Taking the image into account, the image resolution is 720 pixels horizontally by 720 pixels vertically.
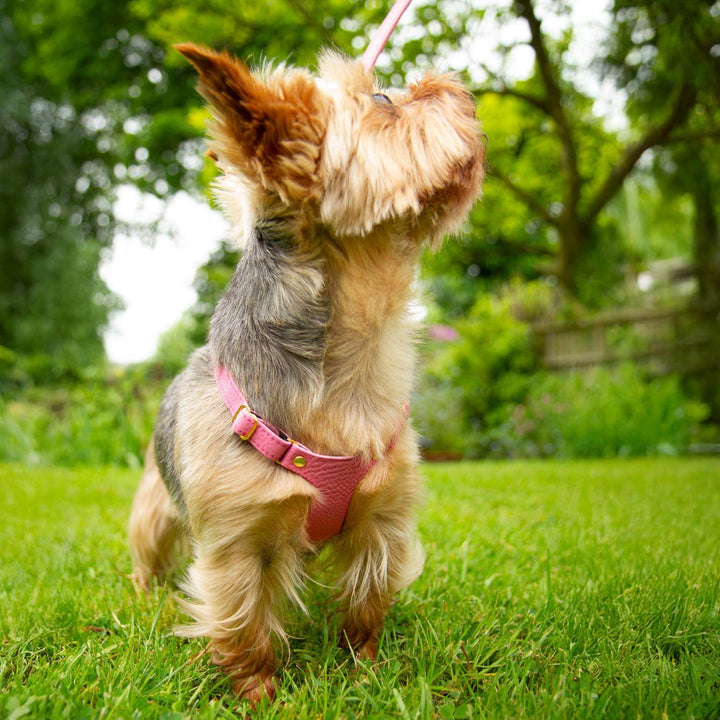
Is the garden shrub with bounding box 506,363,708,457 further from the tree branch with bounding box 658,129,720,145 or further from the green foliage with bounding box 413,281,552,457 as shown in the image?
the tree branch with bounding box 658,129,720,145

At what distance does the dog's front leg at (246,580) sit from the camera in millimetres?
2004

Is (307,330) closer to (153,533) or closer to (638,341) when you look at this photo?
(153,533)

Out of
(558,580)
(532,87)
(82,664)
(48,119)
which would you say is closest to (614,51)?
(532,87)

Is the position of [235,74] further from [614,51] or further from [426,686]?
[614,51]

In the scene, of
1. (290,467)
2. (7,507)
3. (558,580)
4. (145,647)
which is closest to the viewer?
(290,467)

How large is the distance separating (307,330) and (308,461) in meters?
0.40

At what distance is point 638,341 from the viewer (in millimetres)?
10344

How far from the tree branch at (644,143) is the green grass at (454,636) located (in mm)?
7907

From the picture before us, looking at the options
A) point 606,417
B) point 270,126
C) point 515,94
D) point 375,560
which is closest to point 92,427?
point 606,417

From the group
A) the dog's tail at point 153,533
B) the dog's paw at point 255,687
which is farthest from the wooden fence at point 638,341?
the dog's paw at point 255,687

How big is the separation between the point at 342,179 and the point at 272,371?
24.2 inches

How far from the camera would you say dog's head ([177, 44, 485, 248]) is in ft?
5.86

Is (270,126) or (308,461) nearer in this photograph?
(270,126)

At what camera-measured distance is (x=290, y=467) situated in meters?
1.98
